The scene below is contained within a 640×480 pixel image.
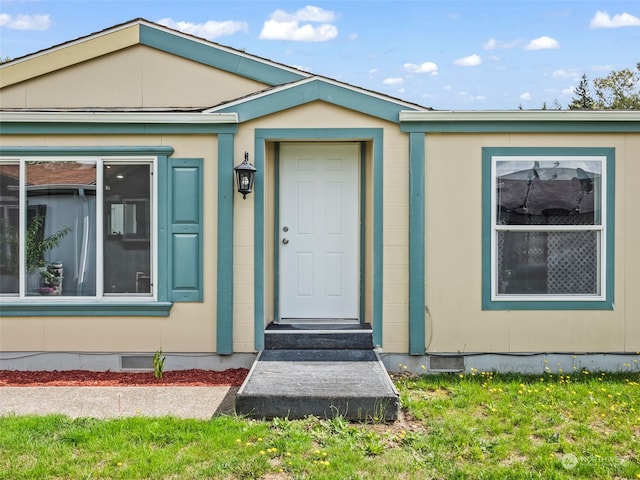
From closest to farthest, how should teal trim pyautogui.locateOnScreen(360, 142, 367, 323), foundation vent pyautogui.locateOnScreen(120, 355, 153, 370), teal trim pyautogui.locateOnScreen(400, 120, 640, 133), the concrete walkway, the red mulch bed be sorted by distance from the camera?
the concrete walkway < the red mulch bed < teal trim pyautogui.locateOnScreen(400, 120, 640, 133) < foundation vent pyautogui.locateOnScreen(120, 355, 153, 370) < teal trim pyautogui.locateOnScreen(360, 142, 367, 323)

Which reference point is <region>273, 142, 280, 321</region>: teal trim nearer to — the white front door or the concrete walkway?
the white front door

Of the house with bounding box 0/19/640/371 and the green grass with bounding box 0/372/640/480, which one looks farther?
the house with bounding box 0/19/640/371

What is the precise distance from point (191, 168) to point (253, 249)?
1.10 metres

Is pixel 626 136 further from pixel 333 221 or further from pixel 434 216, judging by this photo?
pixel 333 221

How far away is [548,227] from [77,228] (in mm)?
5085

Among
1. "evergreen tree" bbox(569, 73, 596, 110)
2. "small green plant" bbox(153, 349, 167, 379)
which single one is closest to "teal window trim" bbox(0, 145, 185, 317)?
"small green plant" bbox(153, 349, 167, 379)

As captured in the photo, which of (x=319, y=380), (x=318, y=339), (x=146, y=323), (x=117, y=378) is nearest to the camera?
(x=319, y=380)

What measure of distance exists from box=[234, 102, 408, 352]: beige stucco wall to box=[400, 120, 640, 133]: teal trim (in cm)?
27

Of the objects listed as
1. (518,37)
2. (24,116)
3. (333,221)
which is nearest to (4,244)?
(24,116)

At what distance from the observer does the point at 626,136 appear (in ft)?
19.2

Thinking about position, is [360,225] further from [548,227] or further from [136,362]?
[136,362]

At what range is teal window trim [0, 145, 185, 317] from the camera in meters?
5.86

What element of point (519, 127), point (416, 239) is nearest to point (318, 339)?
point (416, 239)

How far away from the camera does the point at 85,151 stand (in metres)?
5.86
